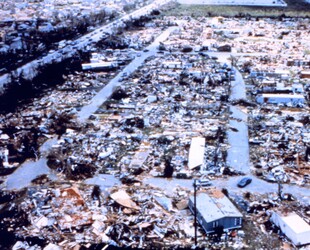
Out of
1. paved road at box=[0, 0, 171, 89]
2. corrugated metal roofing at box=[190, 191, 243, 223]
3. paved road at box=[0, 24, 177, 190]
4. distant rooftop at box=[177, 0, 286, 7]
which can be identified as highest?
distant rooftop at box=[177, 0, 286, 7]

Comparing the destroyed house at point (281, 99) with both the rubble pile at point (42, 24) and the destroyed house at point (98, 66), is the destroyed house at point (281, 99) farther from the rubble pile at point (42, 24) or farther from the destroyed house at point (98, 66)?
the rubble pile at point (42, 24)

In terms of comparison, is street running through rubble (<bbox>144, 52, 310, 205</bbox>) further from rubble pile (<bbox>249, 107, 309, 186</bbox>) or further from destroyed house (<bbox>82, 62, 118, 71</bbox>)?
destroyed house (<bbox>82, 62, 118, 71</bbox>)

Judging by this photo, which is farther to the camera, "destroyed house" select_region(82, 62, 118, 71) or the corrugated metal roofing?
"destroyed house" select_region(82, 62, 118, 71)

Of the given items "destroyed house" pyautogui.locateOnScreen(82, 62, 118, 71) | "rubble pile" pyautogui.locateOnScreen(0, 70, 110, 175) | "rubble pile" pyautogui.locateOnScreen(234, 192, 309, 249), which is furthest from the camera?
"destroyed house" pyautogui.locateOnScreen(82, 62, 118, 71)

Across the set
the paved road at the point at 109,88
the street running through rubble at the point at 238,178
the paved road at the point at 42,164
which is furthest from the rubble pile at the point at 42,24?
the street running through rubble at the point at 238,178

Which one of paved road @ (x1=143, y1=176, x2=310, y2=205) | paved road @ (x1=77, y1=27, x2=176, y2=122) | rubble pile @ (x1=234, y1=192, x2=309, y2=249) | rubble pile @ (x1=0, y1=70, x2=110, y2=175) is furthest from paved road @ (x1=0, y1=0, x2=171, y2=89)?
rubble pile @ (x1=234, y1=192, x2=309, y2=249)

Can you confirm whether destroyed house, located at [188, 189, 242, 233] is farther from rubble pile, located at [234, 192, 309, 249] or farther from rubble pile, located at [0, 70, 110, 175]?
rubble pile, located at [0, 70, 110, 175]

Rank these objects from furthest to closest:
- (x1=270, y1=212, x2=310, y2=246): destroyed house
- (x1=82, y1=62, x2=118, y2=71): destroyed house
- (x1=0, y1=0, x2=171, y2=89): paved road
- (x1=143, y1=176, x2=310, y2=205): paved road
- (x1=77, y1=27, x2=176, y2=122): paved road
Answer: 1. (x1=82, y1=62, x2=118, y2=71): destroyed house
2. (x1=0, y1=0, x2=171, y2=89): paved road
3. (x1=77, y1=27, x2=176, y2=122): paved road
4. (x1=143, y1=176, x2=310, y2=205): paved road
5. (x1=270, y1=212, x2=310, y2=246): destroyed house

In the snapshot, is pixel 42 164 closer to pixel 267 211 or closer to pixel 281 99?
pixel 267 211

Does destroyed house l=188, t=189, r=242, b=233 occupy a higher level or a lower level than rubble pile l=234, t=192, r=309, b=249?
higher

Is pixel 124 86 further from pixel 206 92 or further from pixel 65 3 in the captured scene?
pixel 65 3

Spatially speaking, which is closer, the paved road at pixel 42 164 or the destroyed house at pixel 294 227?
the destroyed house at pixel 294 227
